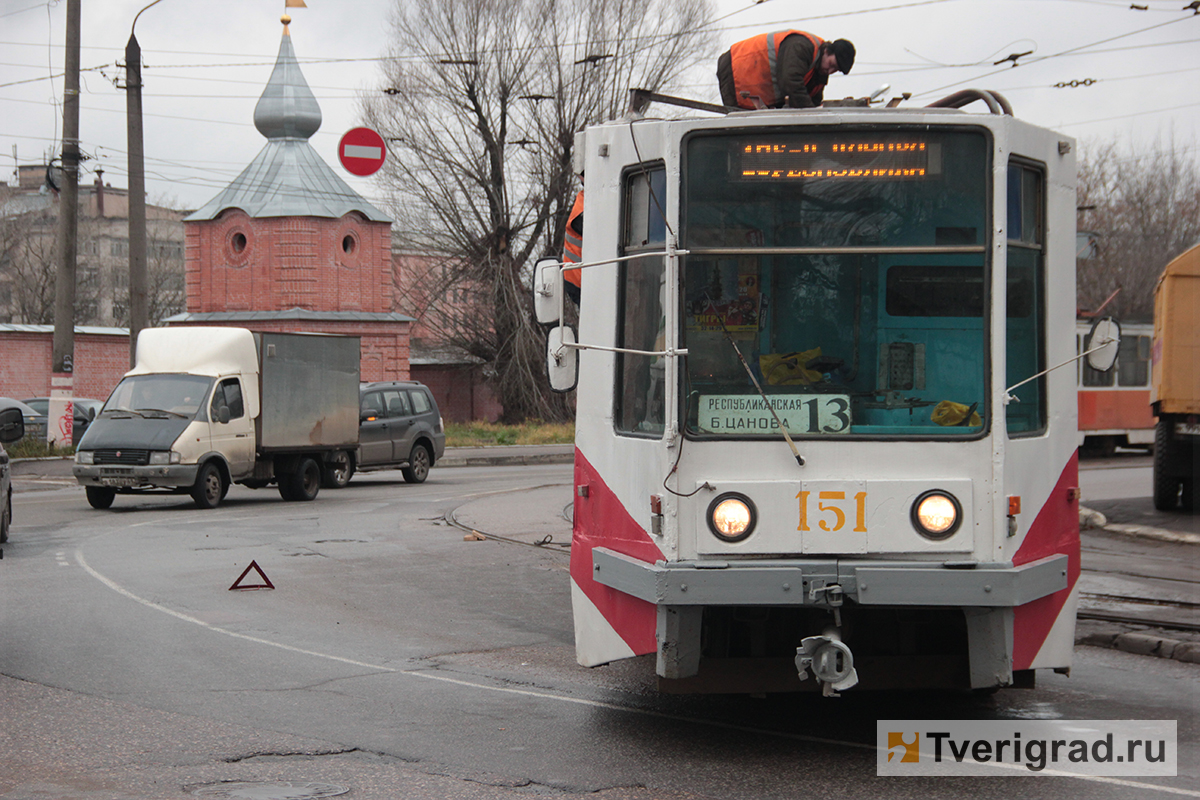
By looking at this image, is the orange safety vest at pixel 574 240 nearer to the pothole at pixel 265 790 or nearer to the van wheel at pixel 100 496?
the pothole at pixel 265 790

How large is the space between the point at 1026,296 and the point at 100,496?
1631 centimetres

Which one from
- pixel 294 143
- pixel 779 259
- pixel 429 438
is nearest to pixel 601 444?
pixel 779 259

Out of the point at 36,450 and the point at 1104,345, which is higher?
the point at 1104,345

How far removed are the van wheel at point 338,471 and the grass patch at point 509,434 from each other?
15206 mm

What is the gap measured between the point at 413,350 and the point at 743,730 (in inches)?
2132

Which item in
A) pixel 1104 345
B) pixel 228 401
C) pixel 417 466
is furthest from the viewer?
pixel 417 466

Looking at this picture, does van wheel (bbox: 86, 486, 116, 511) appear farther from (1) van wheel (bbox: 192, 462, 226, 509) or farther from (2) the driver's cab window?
(2) the driver's cab window

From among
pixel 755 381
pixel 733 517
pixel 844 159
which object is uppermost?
pixel 844 159

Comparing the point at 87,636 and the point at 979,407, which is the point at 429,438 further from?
the point at 979,407

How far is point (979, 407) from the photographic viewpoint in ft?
18.6

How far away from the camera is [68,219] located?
2795 centimetres

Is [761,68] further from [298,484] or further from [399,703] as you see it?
[298,484]

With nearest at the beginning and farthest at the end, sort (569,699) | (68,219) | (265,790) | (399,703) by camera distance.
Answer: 1. (265,790)
2. (399,703)
3. (569,699)
4. (68,219)

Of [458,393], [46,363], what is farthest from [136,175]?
[458,393]
